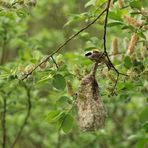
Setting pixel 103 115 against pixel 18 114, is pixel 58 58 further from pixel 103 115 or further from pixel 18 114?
pixel 18 114

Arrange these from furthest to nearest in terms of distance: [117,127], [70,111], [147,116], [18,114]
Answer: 1. [117,127]
2. [18,114]
3. [147,116]
4. [70,111]

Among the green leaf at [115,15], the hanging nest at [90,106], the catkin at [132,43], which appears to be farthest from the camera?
the catkin at [132,43]

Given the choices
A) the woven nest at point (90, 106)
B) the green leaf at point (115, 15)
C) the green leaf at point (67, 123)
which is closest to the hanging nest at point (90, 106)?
the woven nest at point (90, 106)

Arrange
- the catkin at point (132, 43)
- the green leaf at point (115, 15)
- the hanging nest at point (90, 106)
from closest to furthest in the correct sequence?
the hanging nest at point (90, 106)
the green leaf at point (115, 15)
the catkin at point (132, 43)

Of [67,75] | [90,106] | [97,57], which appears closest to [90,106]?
[90,106]

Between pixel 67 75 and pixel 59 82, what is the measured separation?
0.11 meters

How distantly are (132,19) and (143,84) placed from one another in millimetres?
280

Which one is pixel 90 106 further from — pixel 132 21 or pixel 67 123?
pixel 132 21

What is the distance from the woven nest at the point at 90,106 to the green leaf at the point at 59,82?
5.0 inches

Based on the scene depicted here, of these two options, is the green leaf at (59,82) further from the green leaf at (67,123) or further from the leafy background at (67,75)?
the green leaf at (67,123)

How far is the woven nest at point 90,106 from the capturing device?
1857 millimetres

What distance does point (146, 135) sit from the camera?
2.68 m

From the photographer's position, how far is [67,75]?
212cm

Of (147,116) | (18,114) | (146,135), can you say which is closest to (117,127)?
(18,114)
